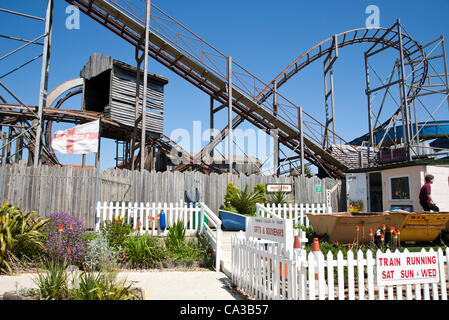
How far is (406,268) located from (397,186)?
8371mm

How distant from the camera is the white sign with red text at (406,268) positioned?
452 cm

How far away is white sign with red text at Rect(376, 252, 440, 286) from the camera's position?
14.8 ft

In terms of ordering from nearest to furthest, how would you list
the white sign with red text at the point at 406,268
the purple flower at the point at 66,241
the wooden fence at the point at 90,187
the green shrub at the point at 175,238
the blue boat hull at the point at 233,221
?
the white sign with red text at the point at 406,268 < the purple flower at the point at 66,241 < the green shrub at the point at 175,238 < the wooden fence at the point at 90,187 < the blue boat hull at the point at 233,221

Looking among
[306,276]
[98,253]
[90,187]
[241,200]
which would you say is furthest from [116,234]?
[241,200]

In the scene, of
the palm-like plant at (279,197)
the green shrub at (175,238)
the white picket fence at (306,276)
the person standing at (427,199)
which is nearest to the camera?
the white picket fence at (306,276)

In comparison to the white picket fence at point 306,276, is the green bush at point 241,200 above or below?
above

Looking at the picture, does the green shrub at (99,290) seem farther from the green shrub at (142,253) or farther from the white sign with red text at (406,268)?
the white sign with red text at (406,268)

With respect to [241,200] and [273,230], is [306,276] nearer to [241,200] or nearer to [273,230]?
[273,230]

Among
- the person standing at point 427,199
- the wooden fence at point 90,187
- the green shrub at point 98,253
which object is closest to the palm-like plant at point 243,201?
the wooden fence at point 90,187

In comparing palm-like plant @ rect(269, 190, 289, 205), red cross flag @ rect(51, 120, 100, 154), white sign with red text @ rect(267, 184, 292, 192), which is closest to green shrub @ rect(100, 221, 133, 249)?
red cross flag @ rect(51, 120, 100, 154)

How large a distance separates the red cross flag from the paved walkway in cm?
495

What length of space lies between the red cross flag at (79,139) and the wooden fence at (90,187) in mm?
772
